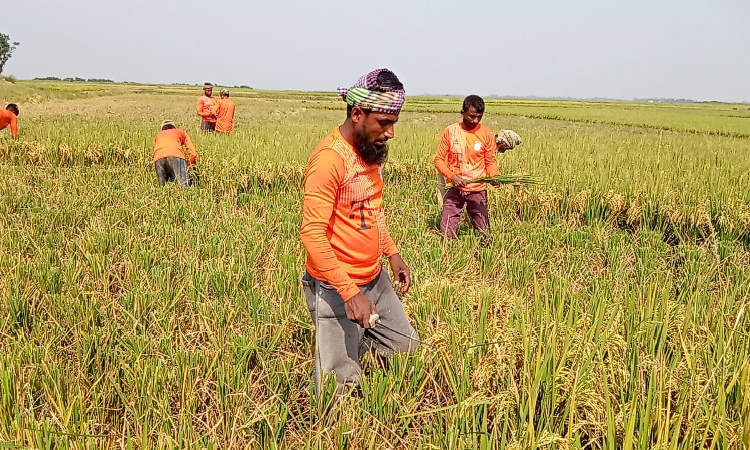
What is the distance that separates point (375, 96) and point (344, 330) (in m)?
0.99

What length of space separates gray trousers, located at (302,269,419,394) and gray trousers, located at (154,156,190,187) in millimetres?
5109

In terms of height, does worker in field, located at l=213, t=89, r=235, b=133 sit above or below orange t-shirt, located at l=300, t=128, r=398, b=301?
above

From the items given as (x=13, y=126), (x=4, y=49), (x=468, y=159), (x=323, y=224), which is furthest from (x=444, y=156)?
(x=4, y=49)

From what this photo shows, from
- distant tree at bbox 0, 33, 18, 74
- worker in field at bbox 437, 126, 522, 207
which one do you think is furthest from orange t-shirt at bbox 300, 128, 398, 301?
distant tree at bbox 0, 33, 18, 74

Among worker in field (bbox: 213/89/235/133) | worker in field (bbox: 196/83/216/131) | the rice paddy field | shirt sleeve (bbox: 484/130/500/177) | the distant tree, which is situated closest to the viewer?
the rice paddy field

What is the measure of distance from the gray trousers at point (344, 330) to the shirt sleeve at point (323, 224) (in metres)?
0.16

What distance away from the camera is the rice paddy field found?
1.79 meters

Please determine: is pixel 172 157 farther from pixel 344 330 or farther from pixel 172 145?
pixel 344 330

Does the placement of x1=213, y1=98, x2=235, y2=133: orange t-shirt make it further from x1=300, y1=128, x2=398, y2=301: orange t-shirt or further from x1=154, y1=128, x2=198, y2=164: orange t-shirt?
x1=300, y1=128, x2=398, y2=301: orange t-shirt

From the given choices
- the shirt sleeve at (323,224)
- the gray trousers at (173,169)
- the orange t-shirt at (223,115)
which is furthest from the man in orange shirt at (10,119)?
the shirt sleeve at (323,224)

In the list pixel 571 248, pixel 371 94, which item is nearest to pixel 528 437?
pixel 371 94

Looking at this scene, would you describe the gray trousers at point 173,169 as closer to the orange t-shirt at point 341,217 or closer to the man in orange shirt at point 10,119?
the man in orange shirt at point 10,119

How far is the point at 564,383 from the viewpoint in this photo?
1.91m

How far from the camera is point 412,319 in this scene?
2.85m
